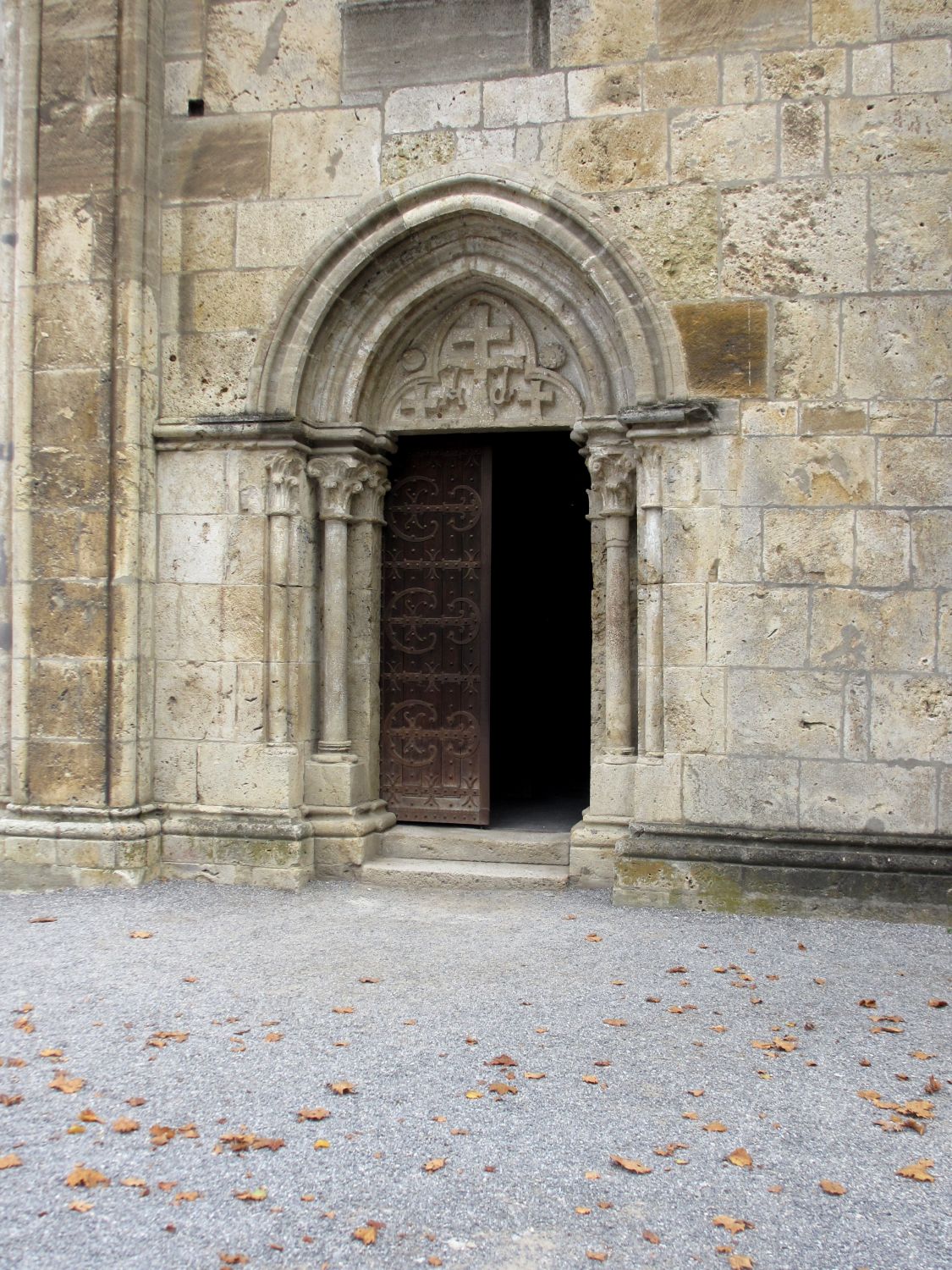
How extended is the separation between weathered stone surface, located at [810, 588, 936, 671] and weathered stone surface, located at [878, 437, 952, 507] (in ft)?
1.49

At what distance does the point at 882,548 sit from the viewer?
5.55 meters

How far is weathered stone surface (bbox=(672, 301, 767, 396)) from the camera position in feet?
18.7

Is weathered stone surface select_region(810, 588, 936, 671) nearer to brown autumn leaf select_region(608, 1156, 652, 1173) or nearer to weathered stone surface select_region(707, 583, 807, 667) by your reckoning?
weathered stone surface select_region(707, 583, 807, 667)

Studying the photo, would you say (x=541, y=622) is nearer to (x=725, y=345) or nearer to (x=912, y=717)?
(x=725, y=345)

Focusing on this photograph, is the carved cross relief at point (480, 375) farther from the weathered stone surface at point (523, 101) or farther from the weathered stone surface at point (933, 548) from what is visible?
the weathered stone surface at point (933, 548)

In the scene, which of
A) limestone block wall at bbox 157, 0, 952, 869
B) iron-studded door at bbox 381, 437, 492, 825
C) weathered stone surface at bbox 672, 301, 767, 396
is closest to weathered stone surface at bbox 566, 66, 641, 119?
limestone block wall at bbox 157, 0, 952, 869

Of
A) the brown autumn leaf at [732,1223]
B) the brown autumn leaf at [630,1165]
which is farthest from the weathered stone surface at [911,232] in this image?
the brown autumn leaf at [732,1223]

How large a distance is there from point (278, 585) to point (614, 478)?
189cm

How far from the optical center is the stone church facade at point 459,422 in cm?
559

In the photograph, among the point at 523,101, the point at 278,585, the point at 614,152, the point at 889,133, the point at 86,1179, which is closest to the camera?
the point at 86,1179

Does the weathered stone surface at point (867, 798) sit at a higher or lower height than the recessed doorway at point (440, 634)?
lower

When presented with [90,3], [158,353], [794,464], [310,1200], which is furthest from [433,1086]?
[90,3]

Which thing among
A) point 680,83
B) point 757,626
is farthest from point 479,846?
point 680,83

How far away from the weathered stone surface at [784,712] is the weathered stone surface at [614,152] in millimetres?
2573
